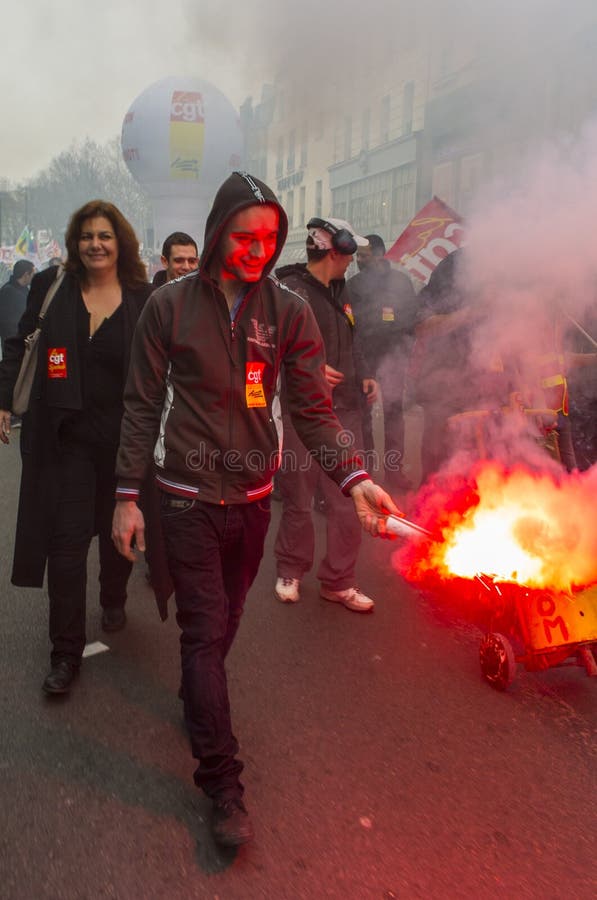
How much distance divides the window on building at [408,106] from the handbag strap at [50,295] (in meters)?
2.55

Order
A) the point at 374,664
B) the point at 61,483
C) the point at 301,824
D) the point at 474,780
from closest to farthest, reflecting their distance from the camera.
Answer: the point at 301,824 < the point at 474,780 < the point at 61,483 < the point at 374,664

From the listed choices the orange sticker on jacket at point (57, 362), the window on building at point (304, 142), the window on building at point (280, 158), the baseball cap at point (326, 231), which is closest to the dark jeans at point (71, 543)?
the orange sticker on jacket at point (57, 362)

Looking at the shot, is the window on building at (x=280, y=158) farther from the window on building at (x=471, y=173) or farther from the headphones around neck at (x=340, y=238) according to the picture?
the headphones around neck at (x=340, y=238)

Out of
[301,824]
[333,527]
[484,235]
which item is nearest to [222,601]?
[301,824]

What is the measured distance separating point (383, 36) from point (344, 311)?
56.0 inches

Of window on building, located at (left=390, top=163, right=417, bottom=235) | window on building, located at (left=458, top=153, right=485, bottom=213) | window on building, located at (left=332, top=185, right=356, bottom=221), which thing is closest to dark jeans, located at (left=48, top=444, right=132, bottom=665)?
window on building, located at (left=458, top=153, right=485, bottom=213)

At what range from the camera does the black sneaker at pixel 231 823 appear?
7.40 ft

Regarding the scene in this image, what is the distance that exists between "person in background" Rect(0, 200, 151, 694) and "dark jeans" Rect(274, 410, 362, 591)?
3.85ft

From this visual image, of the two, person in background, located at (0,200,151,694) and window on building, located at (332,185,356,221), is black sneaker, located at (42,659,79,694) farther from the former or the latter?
window on building, located at (332,185,356,221)

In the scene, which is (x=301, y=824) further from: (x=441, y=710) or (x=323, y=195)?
(x=323, y=195)

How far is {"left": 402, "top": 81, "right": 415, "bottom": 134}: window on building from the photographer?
465 cm

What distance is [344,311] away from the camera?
4340 mm

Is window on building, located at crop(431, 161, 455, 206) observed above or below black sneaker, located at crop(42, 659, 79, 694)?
above

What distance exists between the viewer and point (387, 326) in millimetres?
7223
